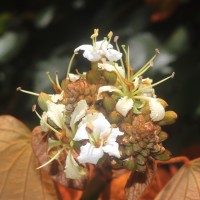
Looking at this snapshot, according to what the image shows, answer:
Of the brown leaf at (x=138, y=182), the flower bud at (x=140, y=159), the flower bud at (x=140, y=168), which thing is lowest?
the brown leaf at (x=138, y=182)

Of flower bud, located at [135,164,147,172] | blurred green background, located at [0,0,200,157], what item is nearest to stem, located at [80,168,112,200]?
flower bud, located at [135,164,147,172]

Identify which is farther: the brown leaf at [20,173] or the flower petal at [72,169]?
the brown leaf at [20,173]

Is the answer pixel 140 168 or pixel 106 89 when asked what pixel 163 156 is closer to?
pixel 140 168

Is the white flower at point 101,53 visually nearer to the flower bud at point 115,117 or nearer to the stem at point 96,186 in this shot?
the flower bud at point 115,117

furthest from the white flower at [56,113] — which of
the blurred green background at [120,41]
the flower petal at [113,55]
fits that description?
the blurred green background at [120,41]

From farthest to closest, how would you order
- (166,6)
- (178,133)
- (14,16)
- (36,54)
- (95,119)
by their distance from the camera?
1. (14,16)
2. (36,54)
3. (166,6)
4. (178,133)
5. (95,119)

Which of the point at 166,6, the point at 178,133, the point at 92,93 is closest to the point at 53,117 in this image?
the point at 92,93

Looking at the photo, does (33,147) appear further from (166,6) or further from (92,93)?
(166,6)
